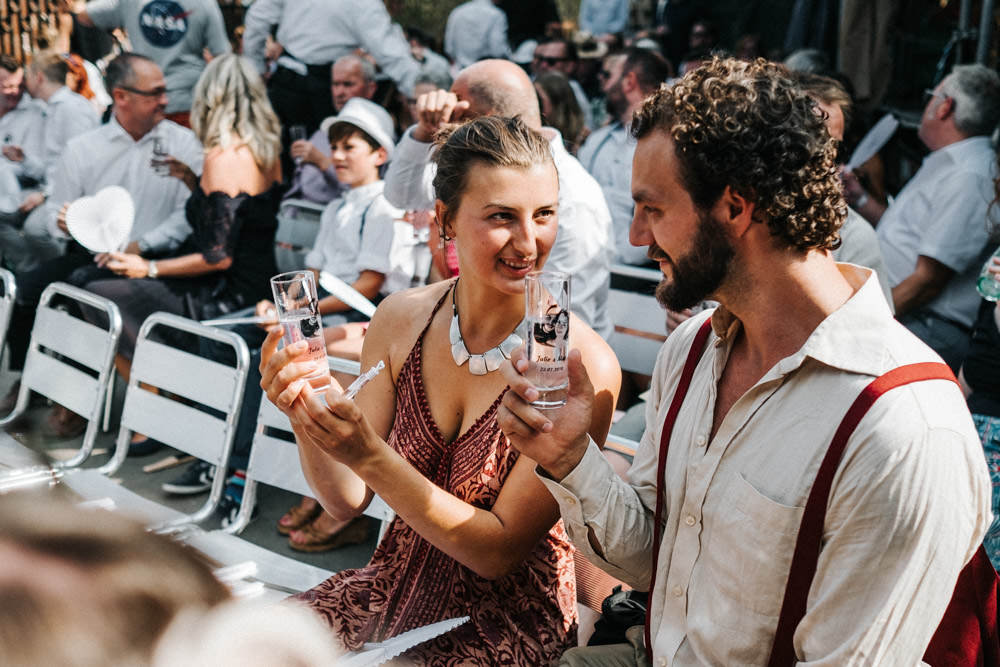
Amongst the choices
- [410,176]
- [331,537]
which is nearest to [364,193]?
[410,176]

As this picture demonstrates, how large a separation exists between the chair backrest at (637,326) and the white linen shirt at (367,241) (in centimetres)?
107

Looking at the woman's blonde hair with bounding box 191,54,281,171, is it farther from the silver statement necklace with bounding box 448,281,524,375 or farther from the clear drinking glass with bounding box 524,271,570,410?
the clear drinking glass with bounding box 524,271,570,410

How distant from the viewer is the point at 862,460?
4.77 feet

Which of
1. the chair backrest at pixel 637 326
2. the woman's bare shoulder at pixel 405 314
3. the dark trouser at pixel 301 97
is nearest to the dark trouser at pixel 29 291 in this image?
the dark trouser at pixel 301 97

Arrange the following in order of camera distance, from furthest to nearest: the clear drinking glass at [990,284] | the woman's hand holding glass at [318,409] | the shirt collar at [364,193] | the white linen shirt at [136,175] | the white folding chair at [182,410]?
the white linen shirt at [136,175]
the shirt collar at [364,193]
the white folding chair at [182,410]
the clear drinking glass at [990,284]
the woman's hand holding glass at [318,409]

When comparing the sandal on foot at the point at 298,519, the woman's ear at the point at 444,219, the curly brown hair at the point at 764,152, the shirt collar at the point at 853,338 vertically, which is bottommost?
the sandal on foot at the point at 298,519

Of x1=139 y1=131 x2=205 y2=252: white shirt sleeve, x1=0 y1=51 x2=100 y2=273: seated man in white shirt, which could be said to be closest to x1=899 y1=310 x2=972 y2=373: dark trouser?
x1=139 y1=131 x2=205 y2=252: white shirt sleeve

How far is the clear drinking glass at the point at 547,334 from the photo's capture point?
171 centimetres

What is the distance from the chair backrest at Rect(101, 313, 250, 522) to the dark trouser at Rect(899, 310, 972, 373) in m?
3.02

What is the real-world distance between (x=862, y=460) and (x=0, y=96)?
26.6 ft

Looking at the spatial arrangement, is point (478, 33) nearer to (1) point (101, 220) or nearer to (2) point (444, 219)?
(1) point (101, 220)

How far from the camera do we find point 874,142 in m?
5.59

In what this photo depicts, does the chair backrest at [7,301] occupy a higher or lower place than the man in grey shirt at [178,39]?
lower

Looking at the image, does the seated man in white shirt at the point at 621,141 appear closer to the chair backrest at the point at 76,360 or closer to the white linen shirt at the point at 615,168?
the white linen shirt at the point at 615,168
